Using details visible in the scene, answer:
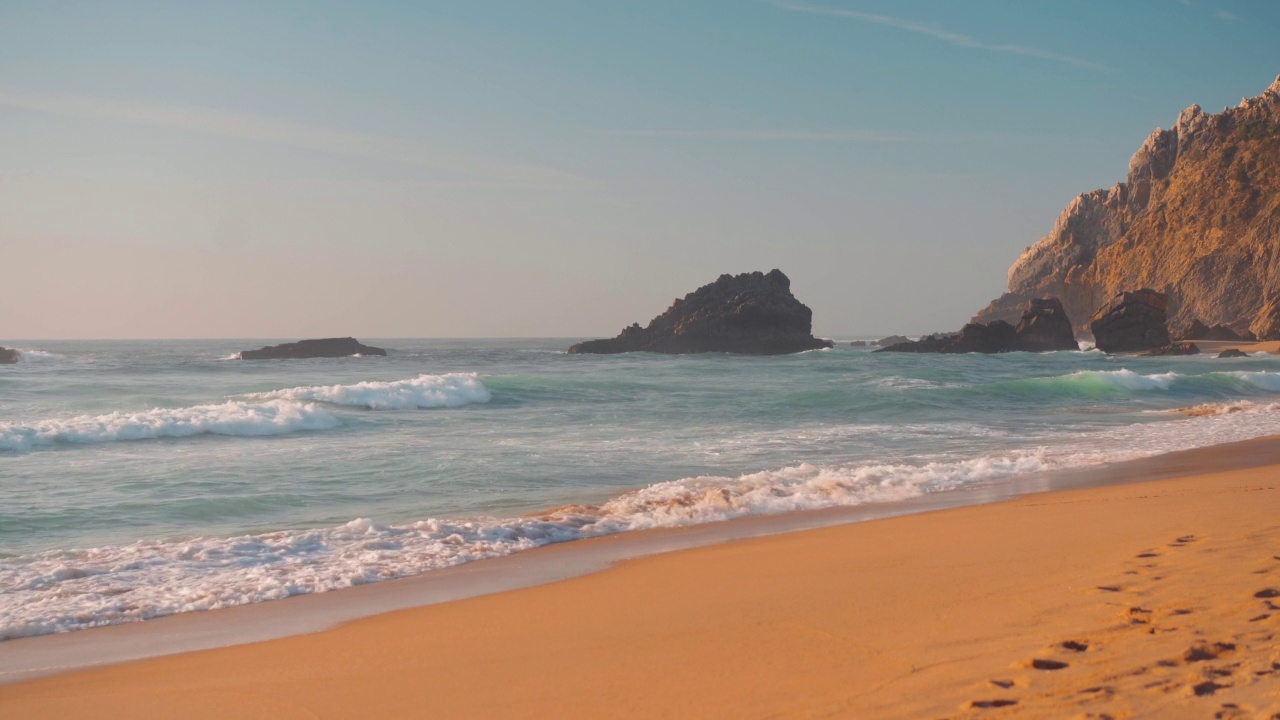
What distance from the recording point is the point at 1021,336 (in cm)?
6147

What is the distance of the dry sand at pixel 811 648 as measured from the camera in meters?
3.09

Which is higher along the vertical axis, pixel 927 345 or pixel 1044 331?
pixel 1044 331

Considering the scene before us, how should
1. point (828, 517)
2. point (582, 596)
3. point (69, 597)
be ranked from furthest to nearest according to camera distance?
point (828, 517) → point (69, 597) → point (582, 596)

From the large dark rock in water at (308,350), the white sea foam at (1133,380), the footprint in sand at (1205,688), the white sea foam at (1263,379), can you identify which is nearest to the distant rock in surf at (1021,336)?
the white sea foam at (1263,379)

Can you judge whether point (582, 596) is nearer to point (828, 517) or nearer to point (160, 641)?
point (160, 641)

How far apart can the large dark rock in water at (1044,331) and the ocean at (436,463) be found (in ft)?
115

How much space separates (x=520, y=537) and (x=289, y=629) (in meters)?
2.75

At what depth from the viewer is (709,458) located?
1264 centimetres

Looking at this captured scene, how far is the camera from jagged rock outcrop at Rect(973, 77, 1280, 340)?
2589 inches

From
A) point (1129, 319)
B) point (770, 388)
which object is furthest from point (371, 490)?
point (1129, 319)

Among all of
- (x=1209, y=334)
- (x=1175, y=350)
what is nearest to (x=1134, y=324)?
(x=1175, y=350)

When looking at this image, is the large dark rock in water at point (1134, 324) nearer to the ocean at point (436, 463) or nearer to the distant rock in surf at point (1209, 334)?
the distant rock in surf at point (1209, 334)

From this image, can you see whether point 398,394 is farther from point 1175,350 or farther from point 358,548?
point 1175,350

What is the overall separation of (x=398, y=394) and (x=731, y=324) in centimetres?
4463
